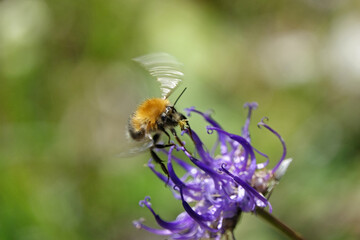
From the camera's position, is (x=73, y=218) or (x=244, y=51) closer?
(x=73, y=218)

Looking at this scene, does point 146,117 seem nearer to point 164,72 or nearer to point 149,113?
point 149,113

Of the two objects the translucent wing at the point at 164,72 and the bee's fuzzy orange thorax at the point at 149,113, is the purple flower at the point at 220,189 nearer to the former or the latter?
the bee's fuzzy orange thorax at the point at 149,113

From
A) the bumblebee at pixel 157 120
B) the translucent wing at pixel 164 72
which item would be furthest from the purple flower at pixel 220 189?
the translucent wing at pixel 164 72

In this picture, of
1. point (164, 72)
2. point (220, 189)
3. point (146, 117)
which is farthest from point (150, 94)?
point (220, 189)

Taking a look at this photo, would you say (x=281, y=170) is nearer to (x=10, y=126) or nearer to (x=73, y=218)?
(x=73, y=218)

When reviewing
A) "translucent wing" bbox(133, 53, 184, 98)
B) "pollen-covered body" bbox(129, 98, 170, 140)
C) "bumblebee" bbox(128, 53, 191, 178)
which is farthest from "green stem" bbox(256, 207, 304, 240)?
"translucent wing" bbox(133, 53, 184, 98)

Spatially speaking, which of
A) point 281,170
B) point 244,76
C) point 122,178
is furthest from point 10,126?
point 281,170
